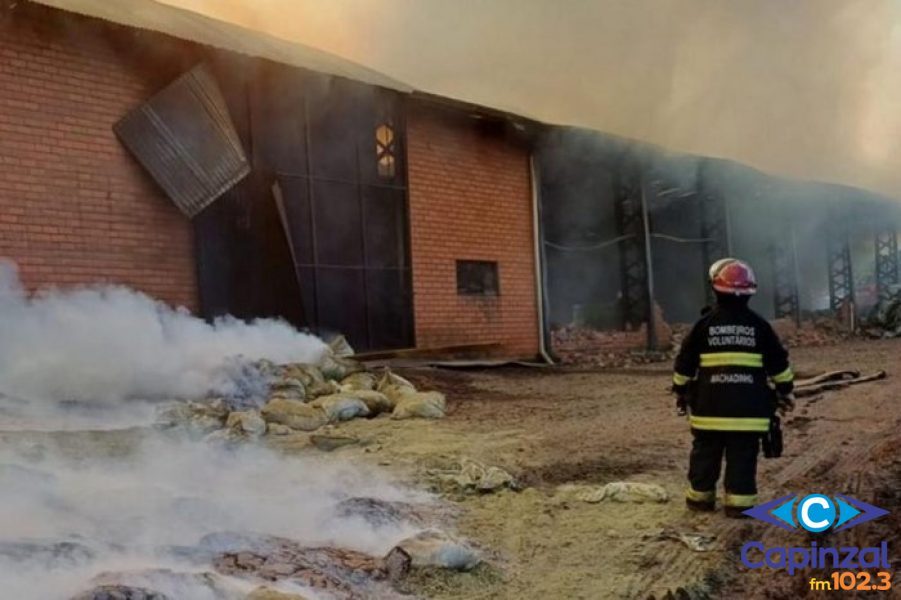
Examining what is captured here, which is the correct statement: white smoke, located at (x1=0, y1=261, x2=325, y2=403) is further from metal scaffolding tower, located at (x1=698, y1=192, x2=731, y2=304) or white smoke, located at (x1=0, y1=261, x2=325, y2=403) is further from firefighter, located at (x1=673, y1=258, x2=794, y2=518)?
metal scaffolding tower, located at (x1=698, y1=192, x2=731, y2=304)

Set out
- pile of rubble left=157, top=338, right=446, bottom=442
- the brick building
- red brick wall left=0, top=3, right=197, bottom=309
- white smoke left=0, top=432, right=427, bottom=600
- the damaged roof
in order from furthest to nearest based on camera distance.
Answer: the damaged roof → the brick building → red brick wall left=0, top=3, right=197, bottom=309 → pile of rubble left=157, top=338, right=446, bottom=442 → white smoke left=0, top=432, right=427, bottom=600

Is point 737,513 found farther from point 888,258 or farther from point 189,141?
point 888,258

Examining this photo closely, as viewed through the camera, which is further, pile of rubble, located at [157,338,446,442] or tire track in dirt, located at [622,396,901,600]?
pile of rubble, located at [157,338,446,442]

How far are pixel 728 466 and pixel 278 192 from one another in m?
6.27

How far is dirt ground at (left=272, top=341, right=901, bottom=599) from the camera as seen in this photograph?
303 cm

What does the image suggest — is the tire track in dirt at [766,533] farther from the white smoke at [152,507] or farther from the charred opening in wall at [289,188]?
the charred opening in wall at [289,188]

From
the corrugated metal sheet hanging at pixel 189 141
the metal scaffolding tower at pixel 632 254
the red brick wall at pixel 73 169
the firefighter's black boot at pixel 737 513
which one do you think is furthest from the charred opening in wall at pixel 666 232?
the firefighter's black boot at pixel 737 513

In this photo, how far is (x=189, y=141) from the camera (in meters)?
7.85

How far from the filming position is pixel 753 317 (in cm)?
391

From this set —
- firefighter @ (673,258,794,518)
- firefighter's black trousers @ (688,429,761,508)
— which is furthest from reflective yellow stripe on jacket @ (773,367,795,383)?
firefighter's black trousers @ (688,429,761,508)

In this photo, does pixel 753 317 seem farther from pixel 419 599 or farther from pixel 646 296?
pixel 646 296

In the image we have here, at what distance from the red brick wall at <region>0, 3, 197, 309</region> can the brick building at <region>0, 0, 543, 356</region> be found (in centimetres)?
1

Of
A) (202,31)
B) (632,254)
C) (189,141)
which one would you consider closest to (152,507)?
(189,141)

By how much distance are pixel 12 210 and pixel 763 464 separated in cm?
648
